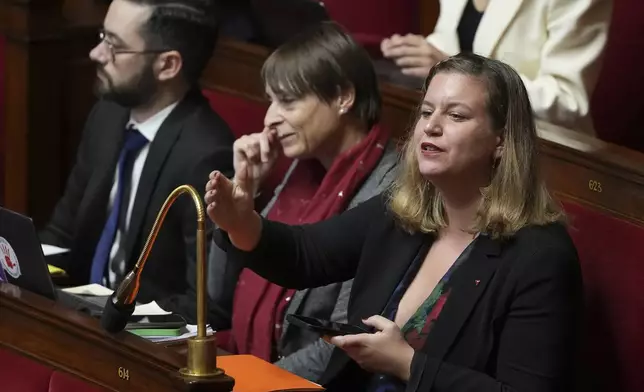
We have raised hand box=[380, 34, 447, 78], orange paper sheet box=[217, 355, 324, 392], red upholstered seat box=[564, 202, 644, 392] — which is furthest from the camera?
raised hand box=[380, 34, 447, 78]

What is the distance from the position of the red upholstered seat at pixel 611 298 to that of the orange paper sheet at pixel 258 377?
0.51m

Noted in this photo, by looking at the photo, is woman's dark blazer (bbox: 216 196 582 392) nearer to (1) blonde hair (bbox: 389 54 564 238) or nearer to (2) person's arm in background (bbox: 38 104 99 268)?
(1) blonde hair (bbox: 389 54 564 238)

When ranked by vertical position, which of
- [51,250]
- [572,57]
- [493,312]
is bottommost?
[51,250]

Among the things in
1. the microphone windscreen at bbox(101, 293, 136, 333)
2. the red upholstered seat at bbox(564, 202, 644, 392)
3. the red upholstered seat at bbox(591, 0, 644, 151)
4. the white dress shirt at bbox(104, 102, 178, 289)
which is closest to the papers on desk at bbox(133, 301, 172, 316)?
the microphone windscreen at bbox(101, 293, 136, 333)

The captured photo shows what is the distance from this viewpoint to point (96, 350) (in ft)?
5.95

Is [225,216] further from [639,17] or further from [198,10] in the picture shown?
[639,17]

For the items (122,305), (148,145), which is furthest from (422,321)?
(148,145)

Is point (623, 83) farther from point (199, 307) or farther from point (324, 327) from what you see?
point (199, 307)

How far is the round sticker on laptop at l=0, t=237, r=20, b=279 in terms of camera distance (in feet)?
6.97

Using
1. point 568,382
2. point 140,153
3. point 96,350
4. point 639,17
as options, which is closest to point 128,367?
point 96,350

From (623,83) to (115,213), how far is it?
105 cm

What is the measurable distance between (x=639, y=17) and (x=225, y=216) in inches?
44.8

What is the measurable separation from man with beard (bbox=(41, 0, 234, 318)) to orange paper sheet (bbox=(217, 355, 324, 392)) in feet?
2.30

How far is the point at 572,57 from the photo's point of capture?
2.58 metres
